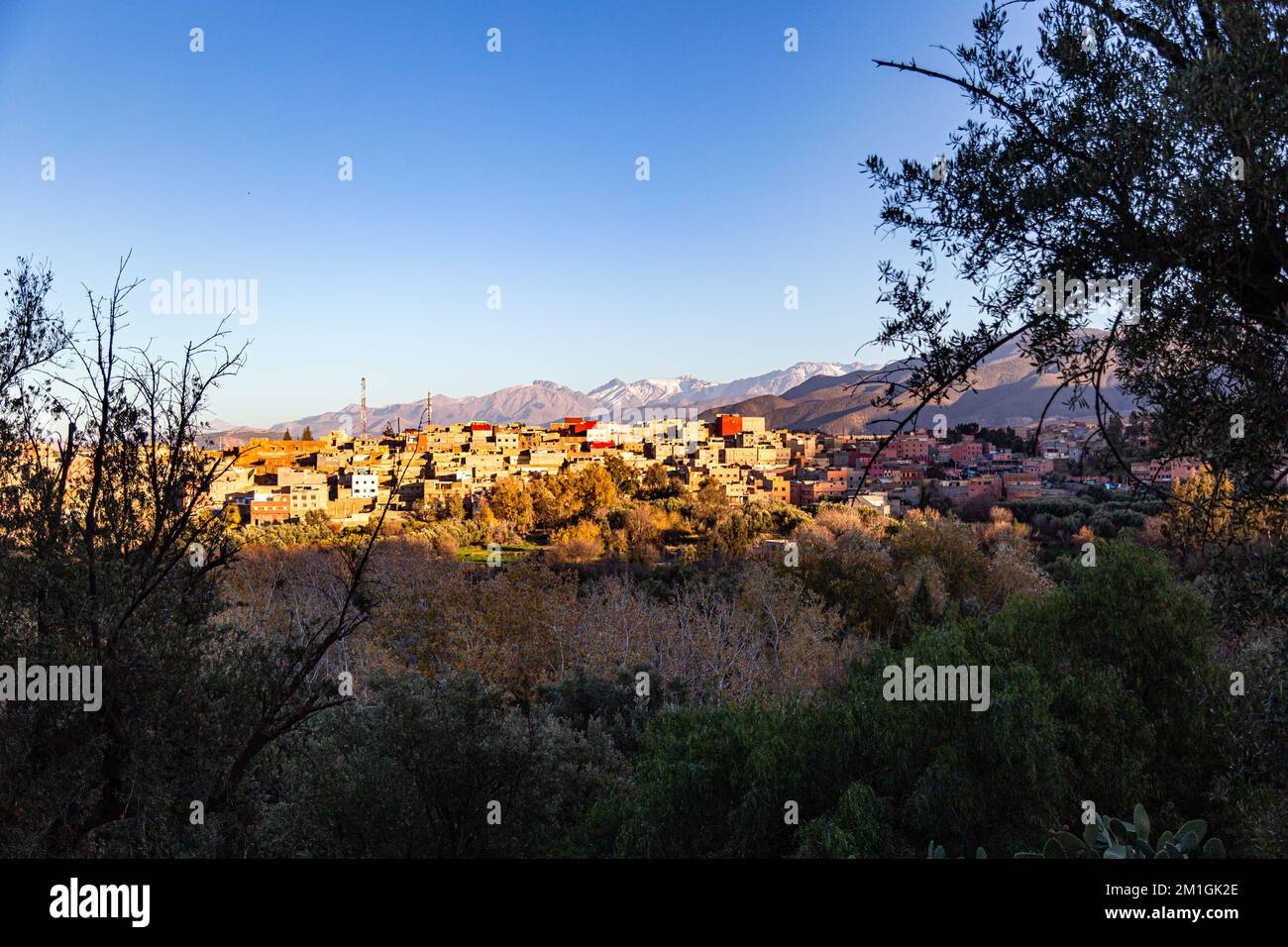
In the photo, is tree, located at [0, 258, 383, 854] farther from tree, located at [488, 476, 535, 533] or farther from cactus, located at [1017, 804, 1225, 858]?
tree, located at [488, 476, 535, 533]

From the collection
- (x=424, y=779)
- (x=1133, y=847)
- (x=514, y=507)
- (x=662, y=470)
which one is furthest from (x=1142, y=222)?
(x=662, y=470)

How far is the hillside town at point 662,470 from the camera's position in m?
43.4

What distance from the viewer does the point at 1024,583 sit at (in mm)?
24703

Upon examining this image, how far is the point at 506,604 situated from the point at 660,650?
5.24 metres

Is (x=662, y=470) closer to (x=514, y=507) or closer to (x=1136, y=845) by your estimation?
(x=514, y=507)

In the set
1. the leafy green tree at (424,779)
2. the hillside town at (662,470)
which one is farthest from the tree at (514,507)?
the leafy green tree at (424,779)

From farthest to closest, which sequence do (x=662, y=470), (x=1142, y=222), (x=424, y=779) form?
1. (x=662, y=470)
2. (x=424, y=779)
3. (x=1142, y=222)

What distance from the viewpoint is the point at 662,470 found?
2133 inches

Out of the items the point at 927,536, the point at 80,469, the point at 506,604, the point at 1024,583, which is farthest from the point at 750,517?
the point at 80,469

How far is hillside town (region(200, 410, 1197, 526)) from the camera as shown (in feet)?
142

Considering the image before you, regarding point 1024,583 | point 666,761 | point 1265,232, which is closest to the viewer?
point 1265,232

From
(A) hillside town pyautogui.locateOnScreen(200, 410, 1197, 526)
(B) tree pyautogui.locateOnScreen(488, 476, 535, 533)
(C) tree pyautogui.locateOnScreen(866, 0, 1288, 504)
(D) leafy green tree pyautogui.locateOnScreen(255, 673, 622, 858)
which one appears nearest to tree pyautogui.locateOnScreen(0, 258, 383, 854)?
(D) leafy green tree pyautogui.locateOnScreen(255, 673, 622, 858)

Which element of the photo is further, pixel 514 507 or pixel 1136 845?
pixel 514 507
